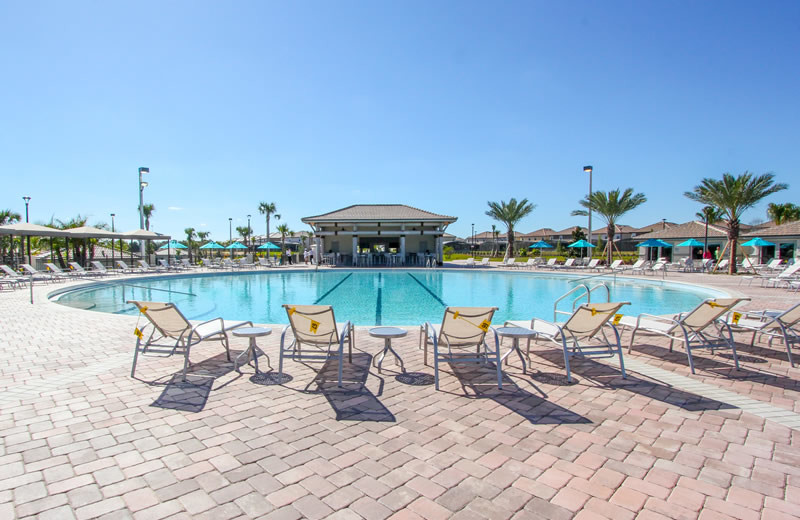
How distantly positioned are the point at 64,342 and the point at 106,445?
404cm

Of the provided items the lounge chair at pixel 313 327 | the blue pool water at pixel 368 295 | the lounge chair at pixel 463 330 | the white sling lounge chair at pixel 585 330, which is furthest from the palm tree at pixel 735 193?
the lounge chair at pixel 313 327

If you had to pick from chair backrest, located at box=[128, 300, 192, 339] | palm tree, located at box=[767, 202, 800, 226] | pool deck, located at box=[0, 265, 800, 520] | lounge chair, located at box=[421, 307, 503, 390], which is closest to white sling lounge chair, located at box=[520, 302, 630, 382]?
pool deck, located at box=[0, 265, 800, 520]

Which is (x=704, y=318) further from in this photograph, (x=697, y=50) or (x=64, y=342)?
(x=697, y=50)

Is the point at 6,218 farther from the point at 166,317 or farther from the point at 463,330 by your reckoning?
the point at 463,330

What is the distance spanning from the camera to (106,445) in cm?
267

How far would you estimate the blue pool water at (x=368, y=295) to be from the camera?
10.2m

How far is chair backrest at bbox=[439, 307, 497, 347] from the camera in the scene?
4.01m

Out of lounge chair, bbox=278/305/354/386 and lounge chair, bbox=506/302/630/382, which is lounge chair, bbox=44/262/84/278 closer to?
lounge chair, bbox=278/305/354/386

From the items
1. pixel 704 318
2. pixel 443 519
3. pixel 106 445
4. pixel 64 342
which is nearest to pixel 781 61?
pixel 704 318

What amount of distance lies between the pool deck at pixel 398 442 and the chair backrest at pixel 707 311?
53cm

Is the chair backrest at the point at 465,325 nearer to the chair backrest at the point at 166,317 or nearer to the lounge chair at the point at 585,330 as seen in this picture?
the lounge chair at the point at 585,330

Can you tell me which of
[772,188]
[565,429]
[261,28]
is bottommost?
[565,429]

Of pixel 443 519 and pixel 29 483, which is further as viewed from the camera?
pixel 29 483

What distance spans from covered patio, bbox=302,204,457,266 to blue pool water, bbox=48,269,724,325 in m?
6.01
